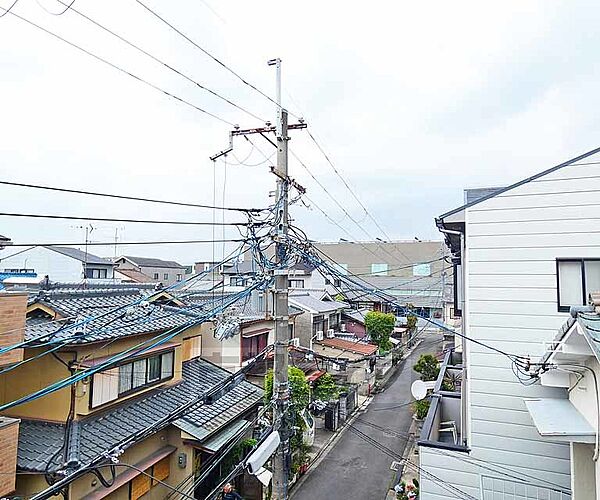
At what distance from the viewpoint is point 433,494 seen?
8.79 metres

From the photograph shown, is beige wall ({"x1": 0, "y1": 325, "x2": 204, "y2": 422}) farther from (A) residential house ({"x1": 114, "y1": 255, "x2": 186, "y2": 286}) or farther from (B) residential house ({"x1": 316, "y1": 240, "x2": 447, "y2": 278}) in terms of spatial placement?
(B) residential house ({"x1": 316, "y1": 240, "x2": 447, "y2": 278})

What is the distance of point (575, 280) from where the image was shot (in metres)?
A: 8.41

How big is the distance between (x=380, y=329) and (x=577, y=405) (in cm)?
2529

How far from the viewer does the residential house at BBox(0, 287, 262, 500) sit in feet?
27.0

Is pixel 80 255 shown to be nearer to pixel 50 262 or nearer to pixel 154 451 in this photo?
pixel 50 262

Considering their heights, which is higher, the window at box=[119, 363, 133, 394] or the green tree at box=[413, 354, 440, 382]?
the window at box=[119, 363, 133, 394]

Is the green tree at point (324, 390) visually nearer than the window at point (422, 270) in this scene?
Yes

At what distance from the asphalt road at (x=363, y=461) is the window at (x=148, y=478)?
193 inches

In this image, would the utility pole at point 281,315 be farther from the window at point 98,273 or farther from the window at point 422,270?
the window at point 422,270

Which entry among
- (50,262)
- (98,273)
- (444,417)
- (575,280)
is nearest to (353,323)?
(98,273)

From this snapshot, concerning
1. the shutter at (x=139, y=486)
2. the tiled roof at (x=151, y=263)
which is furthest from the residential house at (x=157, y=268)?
the shutter at (x=139, y=486)

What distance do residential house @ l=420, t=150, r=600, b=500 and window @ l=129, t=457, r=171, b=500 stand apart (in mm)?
6322

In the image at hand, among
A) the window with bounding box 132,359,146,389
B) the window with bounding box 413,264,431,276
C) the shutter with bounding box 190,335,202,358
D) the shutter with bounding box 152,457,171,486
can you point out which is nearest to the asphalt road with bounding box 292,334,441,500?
the shutter with bounding box 152,457,171,486

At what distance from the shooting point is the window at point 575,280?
27.1 ft
